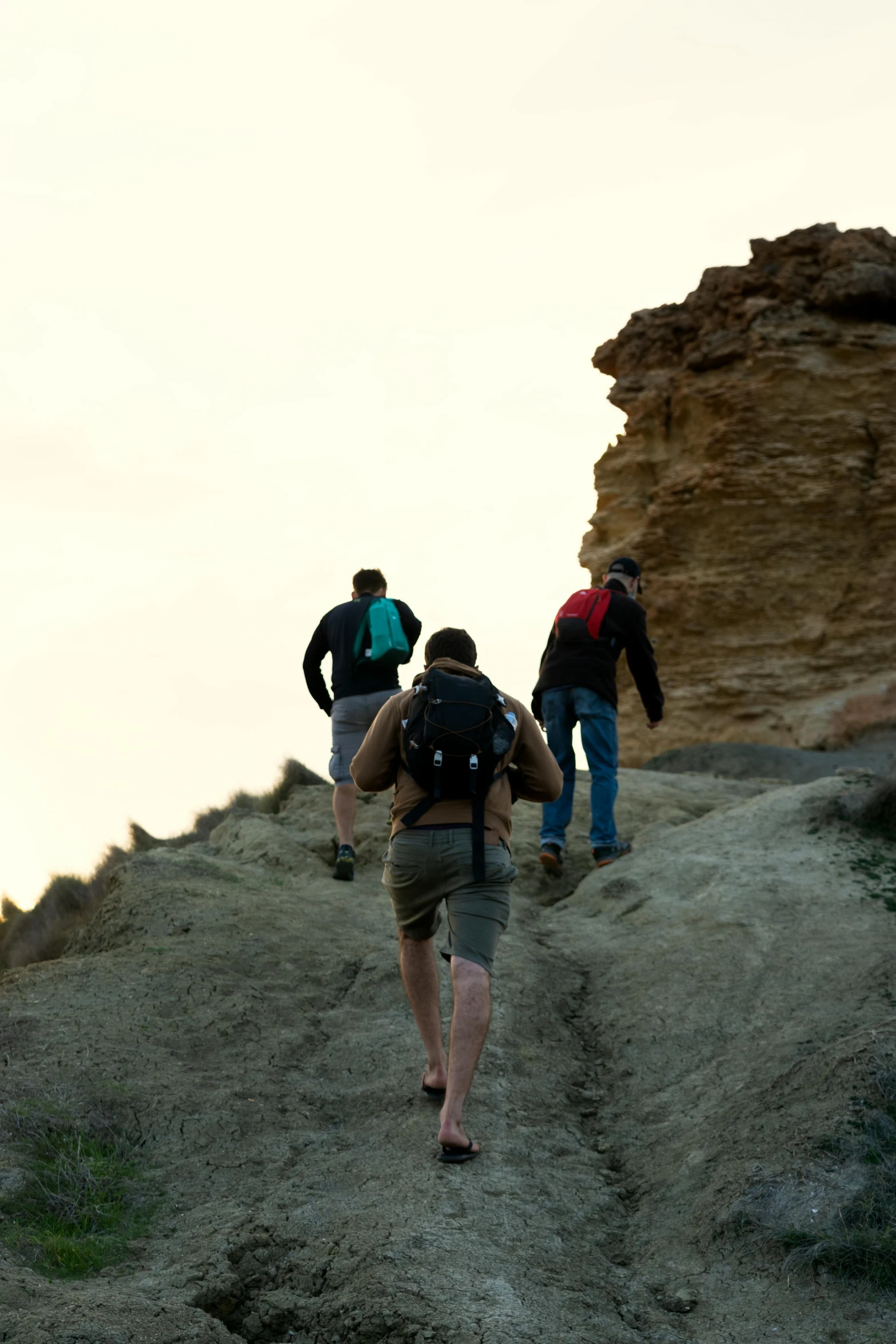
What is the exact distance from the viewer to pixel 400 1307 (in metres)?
3.38

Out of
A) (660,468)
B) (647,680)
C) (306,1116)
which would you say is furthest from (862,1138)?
(660,468)

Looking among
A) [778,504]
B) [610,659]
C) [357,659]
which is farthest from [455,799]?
[778,504]

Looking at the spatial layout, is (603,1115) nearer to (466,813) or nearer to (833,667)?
(466,813)

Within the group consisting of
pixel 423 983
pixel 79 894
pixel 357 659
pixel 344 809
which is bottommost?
pixel 423 983

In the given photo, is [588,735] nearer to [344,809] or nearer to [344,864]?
[344,809]

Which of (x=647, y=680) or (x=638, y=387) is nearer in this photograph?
(x=647, y=680)

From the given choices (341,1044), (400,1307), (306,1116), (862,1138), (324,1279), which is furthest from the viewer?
→ (341,1044)

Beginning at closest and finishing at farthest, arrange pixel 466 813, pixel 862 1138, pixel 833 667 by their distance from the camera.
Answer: pixel 862 1138 < pixel 466 813 < pixel 833 667

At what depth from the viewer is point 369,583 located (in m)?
8.30

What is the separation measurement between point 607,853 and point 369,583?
9.17 feet

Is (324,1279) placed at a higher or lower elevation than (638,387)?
lower

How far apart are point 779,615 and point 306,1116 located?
1957 centimetres

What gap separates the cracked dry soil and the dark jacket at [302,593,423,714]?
1.47 m

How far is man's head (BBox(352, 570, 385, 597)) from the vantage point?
827 centimetres
